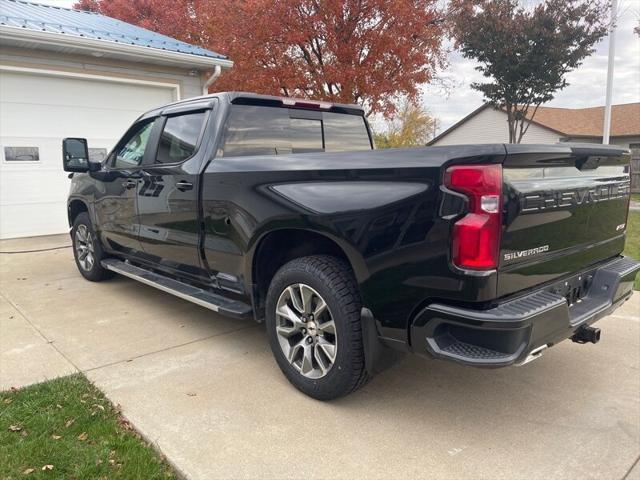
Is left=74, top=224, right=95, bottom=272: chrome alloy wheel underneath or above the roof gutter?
underneath

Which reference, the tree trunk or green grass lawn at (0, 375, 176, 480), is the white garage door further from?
the tree trunk

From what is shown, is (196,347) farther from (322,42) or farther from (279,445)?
(322,42)

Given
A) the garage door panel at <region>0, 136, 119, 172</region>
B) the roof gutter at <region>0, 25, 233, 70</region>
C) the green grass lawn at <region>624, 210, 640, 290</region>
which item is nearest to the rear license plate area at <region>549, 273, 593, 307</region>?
the green grass lawn at <region>624, 210, 640, 290</region>

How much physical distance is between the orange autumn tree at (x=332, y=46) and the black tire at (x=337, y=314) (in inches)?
361

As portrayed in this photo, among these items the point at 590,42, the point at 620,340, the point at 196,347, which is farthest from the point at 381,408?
the point at 590,42

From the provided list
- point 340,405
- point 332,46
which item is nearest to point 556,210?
point 340,405

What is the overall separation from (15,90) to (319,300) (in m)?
8.17

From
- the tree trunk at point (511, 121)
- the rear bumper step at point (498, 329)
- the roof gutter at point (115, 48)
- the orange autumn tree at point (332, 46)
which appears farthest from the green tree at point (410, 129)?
the rear bumper step at point (498, 329)

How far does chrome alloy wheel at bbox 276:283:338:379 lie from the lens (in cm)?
290

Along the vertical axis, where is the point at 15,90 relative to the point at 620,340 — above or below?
above

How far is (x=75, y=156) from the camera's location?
5.13 m

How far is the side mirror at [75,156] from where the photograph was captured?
510 cm

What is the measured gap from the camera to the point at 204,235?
12.2ft

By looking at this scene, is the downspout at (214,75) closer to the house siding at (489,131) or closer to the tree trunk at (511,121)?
the tree trunk at (511,121)
